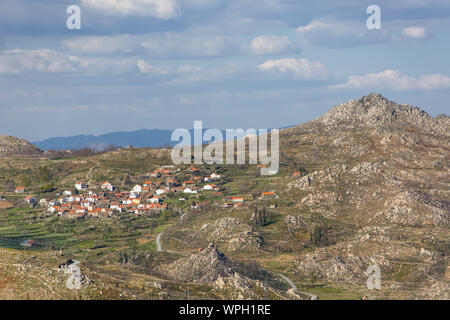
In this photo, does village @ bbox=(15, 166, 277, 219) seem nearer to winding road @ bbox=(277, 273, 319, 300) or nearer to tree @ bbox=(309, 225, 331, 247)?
tree @ bbox=(309, 225, 331, 247)

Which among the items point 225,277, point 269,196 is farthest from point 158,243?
point 269,196

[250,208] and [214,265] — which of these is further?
[250,208]

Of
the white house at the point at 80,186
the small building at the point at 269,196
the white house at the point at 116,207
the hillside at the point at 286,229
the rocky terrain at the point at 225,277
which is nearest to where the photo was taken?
the rocky terrain at the point at 225,277

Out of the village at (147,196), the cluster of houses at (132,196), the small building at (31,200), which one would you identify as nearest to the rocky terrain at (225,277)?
the village at (147,196)

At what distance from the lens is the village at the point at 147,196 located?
447 feet

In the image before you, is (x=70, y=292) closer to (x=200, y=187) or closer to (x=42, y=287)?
(x=42, y=287)

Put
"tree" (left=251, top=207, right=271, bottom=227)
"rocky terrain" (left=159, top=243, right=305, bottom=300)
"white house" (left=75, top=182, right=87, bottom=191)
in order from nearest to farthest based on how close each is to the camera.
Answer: "rocky terrain" (left=159, top=243, right=305, bottom=300)
"tree" (left=251, top=207, right=271, bottom=227)
"white house" (left=75, top=182, right=87, bottom=191)

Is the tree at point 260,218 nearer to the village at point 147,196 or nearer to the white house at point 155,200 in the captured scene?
the village at point 147,196

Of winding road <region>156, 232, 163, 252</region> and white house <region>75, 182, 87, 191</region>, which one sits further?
white house <region>75, 182, 87, 191</region>

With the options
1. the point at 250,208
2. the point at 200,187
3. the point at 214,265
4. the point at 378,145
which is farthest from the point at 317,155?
the point at 214,265

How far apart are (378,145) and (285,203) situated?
182 feet

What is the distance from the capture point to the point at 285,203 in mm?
128500

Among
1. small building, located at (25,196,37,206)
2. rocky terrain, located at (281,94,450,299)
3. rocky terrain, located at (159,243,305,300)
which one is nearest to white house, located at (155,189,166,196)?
small building, located at (25,196,37,206)

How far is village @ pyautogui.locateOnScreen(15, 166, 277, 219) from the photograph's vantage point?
447 ft
